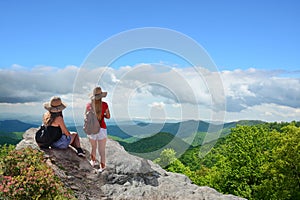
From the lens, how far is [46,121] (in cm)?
1065

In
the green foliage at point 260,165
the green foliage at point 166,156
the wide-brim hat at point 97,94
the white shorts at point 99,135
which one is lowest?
the green foliage at point 260,165

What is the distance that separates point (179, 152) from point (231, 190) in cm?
1659

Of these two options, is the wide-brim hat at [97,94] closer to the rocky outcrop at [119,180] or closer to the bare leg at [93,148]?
the bare leg at [93,148]

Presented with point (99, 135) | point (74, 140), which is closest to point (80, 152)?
point (74, 140)

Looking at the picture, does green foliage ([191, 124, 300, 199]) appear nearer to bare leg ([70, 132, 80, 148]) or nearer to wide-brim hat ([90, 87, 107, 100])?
bare leg ([70, 132, 80, 148])

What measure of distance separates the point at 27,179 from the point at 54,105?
9.29ft

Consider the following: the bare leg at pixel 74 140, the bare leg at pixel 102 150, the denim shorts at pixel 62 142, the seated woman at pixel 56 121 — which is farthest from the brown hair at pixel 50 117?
the bare leg at pixel 102 150

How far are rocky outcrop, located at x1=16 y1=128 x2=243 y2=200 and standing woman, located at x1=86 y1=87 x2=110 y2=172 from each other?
36cm

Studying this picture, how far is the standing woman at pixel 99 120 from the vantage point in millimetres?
10867

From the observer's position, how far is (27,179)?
8.42 meters

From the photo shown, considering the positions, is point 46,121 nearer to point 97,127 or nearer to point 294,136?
point 97,127

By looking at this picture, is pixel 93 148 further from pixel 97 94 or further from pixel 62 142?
pixel 97 94

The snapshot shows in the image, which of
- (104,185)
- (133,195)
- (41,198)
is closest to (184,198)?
(133,195)

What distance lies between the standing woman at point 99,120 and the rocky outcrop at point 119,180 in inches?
14.0
